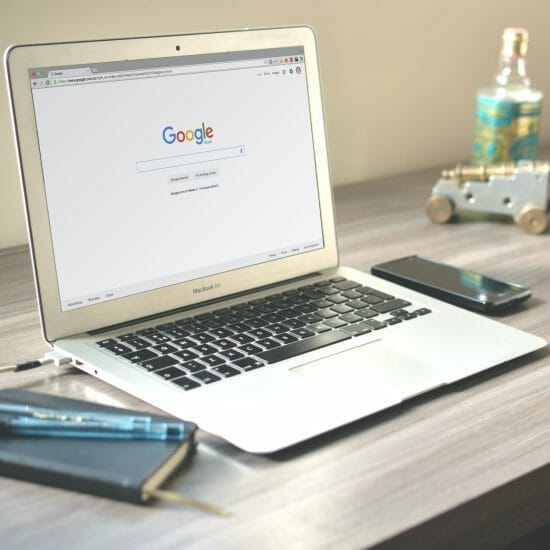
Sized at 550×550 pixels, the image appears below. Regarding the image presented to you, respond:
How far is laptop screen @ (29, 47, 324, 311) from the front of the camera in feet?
2.84

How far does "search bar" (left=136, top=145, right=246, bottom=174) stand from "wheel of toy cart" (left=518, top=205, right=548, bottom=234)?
48 centimetres

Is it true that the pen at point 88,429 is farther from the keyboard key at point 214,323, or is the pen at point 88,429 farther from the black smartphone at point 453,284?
the black smartphone at point 453,284

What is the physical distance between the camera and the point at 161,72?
0.92 m

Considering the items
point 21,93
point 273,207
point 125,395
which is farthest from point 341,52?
point 125,395

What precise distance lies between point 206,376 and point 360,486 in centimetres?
19

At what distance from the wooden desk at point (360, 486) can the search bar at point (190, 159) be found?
0.66 ft

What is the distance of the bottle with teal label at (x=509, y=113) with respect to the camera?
54.4 inches

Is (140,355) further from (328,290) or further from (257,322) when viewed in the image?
(328,290)

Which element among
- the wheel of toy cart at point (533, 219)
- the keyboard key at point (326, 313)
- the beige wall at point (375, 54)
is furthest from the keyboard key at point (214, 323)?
the wheel of toy cart at point (533, 219)

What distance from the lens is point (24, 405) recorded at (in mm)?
715

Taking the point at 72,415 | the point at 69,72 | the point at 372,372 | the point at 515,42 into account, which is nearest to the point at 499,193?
the point at 515,42

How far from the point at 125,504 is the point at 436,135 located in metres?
1.17

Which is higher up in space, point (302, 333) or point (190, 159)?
point (190, 159)

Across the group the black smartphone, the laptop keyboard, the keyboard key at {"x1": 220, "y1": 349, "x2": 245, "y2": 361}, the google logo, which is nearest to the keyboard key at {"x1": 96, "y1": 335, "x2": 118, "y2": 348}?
the laptop keyboard
